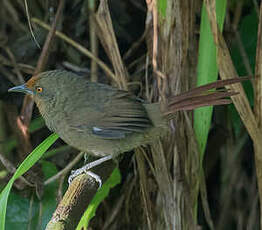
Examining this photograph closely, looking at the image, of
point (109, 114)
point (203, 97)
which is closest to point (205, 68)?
point (203, 97)

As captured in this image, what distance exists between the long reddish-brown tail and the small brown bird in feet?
0.37

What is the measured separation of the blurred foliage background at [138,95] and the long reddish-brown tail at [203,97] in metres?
0.67

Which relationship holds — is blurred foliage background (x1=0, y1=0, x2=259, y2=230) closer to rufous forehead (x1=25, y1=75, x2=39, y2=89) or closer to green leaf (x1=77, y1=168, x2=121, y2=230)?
green leaf (x1=77, y1=168, x2=121, y2=230)

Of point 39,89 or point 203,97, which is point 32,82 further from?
point 203,97

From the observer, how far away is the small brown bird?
8.89 feet

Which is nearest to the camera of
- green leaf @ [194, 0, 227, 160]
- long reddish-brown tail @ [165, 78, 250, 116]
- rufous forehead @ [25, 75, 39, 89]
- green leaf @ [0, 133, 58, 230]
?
green leaf @ [0, 133, 58, 230]

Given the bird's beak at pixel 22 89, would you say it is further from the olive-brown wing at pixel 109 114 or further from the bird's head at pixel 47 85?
the olive-brown wing at pixel 109 114

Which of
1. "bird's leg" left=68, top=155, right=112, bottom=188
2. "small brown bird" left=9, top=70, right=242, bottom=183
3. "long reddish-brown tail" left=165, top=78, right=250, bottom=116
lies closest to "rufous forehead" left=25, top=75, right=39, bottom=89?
"small brown bird" left=9, top=70, right=242, bottom=183

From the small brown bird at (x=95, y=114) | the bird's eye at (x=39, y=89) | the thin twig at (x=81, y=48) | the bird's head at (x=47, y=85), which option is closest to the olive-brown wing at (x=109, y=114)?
the small brown bird at (x=95, y=114)

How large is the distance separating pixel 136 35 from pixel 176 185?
143 cm

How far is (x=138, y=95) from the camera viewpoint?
3.26 meters

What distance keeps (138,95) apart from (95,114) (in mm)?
531

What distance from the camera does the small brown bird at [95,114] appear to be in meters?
2.71

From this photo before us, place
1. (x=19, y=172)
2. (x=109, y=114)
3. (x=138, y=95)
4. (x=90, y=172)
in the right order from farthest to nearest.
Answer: (x=138, y=95), (x=109, y=114), (x=90, y=172), (x=19, y=172)
